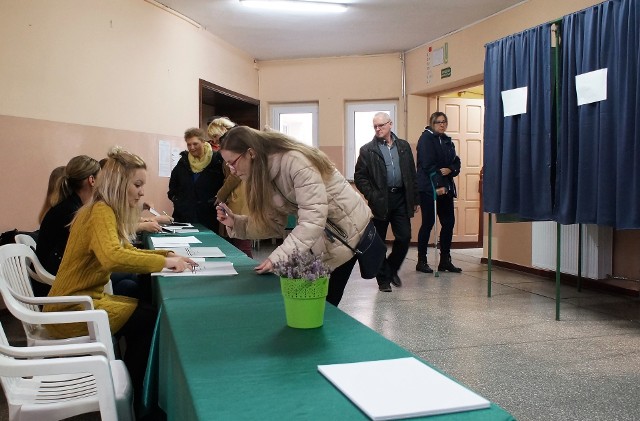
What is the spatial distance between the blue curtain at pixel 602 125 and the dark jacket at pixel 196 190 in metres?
2.49

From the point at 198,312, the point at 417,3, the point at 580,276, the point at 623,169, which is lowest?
the point at 580,276

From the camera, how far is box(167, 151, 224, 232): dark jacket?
4.19 meters

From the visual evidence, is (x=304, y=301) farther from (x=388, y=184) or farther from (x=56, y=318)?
(x=388, y=184)

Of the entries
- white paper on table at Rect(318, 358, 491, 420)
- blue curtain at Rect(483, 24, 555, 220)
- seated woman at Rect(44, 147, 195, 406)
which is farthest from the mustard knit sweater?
blue curtain at Rect(483, 24, 555, 220)

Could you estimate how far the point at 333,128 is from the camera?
8047mm

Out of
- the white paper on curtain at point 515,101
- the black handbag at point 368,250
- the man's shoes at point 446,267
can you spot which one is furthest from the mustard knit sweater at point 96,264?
the man's shoes at point 446,267

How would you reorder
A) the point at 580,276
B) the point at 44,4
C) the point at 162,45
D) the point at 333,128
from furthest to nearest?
the point at 333,128, the point at 162,45, the point at 580,276, the point at 44,4

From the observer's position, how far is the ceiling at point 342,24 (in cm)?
571

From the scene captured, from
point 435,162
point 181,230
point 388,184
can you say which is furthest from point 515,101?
point 181,230

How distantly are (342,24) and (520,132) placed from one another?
10.1 ft

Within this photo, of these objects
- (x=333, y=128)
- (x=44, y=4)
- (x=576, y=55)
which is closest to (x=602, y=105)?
(x=576, y=55)

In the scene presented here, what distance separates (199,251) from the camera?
8.74 ft

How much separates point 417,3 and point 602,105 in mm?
2694

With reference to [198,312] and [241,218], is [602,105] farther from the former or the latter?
[198,312]
